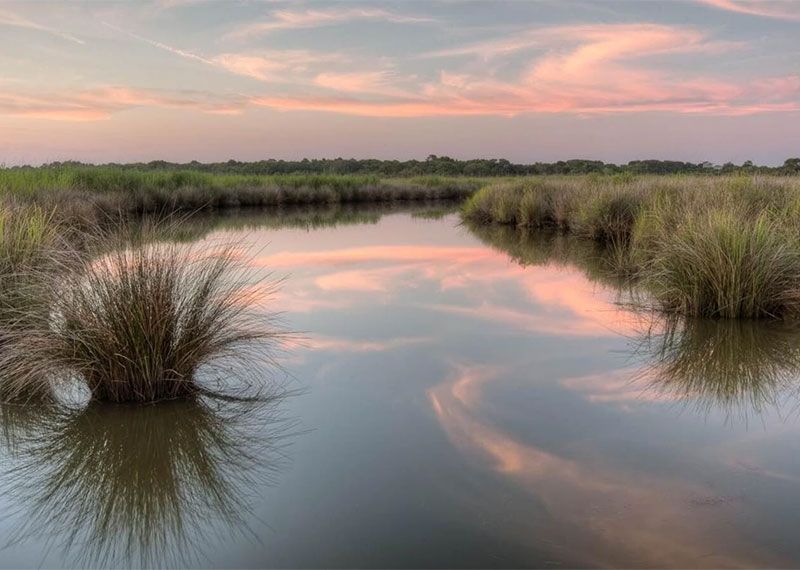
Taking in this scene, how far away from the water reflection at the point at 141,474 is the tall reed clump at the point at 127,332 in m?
0.15

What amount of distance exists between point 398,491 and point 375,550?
→ 1.36 feet

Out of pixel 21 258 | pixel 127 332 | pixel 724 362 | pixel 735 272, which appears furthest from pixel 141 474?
pixel 735 272

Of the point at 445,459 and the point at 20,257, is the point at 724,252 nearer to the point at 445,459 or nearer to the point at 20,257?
the point at 445,459

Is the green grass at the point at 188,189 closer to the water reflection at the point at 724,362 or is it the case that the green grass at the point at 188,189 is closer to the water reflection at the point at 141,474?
the water reflection at the point at 141,474

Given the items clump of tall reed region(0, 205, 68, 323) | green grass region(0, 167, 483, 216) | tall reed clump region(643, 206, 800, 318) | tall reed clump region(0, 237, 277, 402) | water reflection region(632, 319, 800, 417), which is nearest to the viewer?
Answer: tall reed clump region(0, 237, 277, 402)

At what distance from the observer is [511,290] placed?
727cm

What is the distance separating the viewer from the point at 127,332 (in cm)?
351

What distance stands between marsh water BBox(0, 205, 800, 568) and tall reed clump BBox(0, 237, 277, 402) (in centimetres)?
17

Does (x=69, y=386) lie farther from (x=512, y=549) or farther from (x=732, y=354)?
(x=732, y=354)

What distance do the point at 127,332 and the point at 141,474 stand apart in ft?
3.02

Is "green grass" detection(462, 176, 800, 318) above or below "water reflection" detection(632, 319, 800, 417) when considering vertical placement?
above

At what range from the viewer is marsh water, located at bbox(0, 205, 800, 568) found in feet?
7.70

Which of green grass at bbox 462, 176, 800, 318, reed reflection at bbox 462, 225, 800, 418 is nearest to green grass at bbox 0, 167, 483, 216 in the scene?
reed reflection at bbox 462, 225, 800, 418

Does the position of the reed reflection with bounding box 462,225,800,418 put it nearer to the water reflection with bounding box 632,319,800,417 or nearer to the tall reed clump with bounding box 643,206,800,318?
the water reflection with bounding box 632,319,800,417
